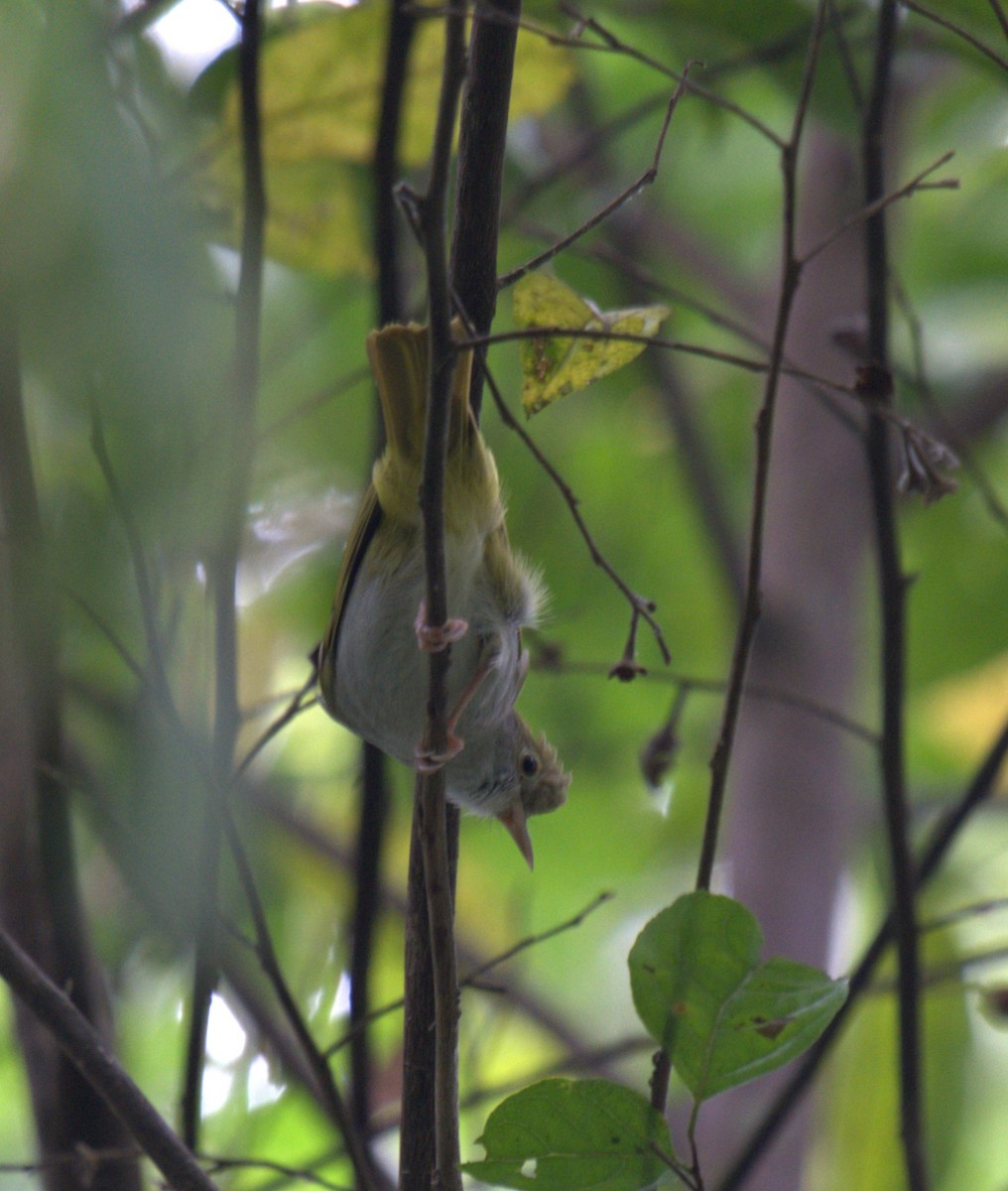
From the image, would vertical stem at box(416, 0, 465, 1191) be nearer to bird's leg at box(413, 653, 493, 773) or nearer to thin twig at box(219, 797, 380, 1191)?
bird's leg at box(413, 653, 493, 773)

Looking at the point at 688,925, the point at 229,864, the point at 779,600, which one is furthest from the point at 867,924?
the point at 688,925

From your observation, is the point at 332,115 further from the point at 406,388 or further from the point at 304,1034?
the point at 304,1034

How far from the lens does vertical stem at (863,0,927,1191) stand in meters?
1.90

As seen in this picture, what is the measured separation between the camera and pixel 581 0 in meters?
2.53

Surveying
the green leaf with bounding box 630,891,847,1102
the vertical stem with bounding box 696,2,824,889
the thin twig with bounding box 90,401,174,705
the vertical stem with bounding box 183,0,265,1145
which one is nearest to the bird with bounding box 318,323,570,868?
the vertical stem with bounding box 183,0,265,1145

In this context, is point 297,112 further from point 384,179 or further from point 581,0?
point 581,0

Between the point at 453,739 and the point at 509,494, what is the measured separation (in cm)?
154

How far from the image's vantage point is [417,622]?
6.72 ft

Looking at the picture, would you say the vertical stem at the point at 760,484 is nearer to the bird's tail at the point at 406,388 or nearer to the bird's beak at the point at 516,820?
the bird's tail at the point at 406,388

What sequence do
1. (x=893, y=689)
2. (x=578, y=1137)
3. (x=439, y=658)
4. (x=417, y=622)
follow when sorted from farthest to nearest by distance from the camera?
(x=417, y=622) → (x=893, y=689) → (x=439, y=658) → (x=578, y=1137)

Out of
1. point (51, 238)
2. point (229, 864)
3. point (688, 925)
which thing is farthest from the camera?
point (229, 864)

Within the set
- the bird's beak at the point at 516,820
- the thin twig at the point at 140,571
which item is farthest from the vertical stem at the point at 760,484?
the bird's beak at the point at 516,820

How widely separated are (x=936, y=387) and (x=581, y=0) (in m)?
1.53

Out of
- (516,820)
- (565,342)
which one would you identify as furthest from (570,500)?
(516,820)
